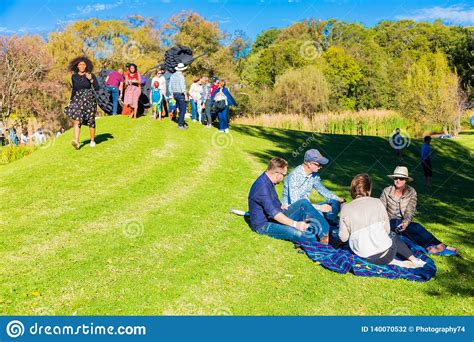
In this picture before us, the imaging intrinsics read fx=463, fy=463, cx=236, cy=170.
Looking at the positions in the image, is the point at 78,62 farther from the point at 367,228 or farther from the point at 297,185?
the point at 367,228

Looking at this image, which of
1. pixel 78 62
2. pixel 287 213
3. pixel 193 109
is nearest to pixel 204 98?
pixel 193 109

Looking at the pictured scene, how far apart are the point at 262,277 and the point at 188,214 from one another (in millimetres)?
2915

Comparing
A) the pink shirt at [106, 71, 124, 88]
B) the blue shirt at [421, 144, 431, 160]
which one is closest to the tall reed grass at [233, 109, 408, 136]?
the pink shirt at [106, 71, 124, 88]

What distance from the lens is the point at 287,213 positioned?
7590mm

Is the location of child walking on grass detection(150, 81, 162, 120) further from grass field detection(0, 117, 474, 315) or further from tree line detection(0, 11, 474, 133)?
tree line detection(0, 11, 474, 133)

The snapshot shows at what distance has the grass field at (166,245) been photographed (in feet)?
18.3

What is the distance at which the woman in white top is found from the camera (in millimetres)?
6348

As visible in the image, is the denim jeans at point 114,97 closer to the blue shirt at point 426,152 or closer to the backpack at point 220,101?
the backpack at point 220,101

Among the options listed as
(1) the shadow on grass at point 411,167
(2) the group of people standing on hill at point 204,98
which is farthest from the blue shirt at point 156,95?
(1) the shadow on grass at point 411,167

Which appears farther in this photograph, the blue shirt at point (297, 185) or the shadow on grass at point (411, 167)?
the shadow on grass at point (411, 167)

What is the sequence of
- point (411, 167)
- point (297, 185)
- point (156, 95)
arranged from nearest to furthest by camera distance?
1. point (297, 185)
2. point (156, 95)
3. point (411, 167)

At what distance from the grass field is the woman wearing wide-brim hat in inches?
13.4

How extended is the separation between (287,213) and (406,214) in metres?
1.92

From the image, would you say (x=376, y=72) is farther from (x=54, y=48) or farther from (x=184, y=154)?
(x=184, y=154)
